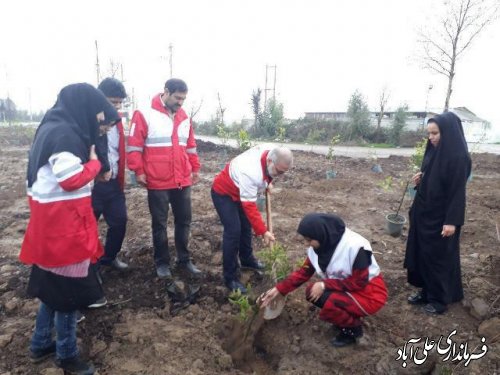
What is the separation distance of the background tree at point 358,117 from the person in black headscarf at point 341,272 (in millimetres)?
21802

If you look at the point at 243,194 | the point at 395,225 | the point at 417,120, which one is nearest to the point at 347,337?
the point at 243,194

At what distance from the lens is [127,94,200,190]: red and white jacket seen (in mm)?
3342

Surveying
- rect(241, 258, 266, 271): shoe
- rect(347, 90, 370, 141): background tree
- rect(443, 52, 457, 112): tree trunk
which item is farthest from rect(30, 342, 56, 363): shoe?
rect(347, 90, 370, 141): background tree

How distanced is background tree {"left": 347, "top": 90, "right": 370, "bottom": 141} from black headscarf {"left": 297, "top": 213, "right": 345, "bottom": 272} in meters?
21.9

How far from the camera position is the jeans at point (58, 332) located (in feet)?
7.47

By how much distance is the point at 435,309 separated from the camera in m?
3.19

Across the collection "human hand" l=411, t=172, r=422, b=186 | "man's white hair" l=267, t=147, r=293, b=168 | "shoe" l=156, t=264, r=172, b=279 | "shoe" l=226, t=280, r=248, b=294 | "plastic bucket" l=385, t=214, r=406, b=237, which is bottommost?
"shoe" l=226, t=280, r=248, b=294

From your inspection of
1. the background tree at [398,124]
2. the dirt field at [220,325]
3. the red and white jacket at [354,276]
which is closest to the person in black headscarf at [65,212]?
the dirt field at [220,325]

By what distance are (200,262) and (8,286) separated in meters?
1.84

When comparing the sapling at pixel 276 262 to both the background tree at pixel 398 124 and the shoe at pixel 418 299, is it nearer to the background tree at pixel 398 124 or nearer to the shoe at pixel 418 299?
the shoe at pixel 418 299

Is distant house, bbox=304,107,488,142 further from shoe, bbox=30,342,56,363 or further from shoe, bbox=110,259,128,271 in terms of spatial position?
shoe, bbox=30,342,56,363

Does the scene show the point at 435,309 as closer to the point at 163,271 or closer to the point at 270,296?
the point at 270,296

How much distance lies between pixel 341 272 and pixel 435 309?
1.14 metres

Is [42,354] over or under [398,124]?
under
